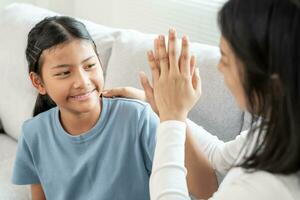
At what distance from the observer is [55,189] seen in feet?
4.44

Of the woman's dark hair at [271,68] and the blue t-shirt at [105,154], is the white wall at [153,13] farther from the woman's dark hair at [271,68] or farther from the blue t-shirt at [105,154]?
the woman's dark hair at [271,68]

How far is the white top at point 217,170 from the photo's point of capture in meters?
0.77

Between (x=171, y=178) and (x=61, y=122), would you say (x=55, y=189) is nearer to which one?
(x=61, y=122)

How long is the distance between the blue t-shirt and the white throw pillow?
26.1 inches

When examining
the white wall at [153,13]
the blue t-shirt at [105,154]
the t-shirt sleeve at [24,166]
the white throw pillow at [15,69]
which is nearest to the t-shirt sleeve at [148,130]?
the blue t-shirt at [105,154]

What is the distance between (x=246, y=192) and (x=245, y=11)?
1.00 feet

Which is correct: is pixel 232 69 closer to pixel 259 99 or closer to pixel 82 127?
pixel 259 99

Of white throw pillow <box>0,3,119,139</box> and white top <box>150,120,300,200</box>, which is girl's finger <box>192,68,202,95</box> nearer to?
white top <box>150,120,300,200</box>

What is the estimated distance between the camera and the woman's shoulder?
77 centimetres

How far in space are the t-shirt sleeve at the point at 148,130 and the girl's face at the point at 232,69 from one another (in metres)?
0.44

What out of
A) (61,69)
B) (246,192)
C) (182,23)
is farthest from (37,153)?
(182,23)

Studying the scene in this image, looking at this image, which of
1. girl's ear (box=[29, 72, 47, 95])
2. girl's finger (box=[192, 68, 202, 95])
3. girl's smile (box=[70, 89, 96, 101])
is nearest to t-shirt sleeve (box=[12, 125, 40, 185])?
→ girl's ear (box=[29, 72, 47, 95])

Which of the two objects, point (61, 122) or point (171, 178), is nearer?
point (171, 178)

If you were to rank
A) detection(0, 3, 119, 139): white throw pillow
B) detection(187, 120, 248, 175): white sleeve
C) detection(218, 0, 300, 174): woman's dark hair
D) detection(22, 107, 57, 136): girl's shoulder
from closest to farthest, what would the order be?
detection(218, 0, 300, 174): woman's dark hair → detection(187, 120, 248, 175): white sleeve → detection(22, 107, 57, 136): girl's shoulder → detection(0, 3, 119, 139): white throw pillow
